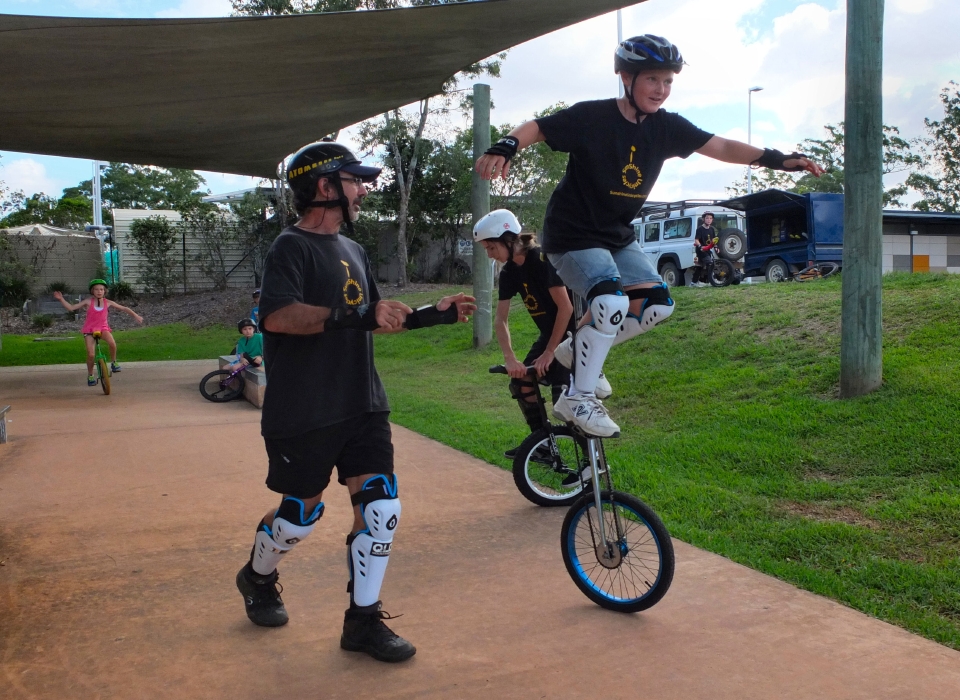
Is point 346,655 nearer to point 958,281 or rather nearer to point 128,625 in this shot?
point 128,625

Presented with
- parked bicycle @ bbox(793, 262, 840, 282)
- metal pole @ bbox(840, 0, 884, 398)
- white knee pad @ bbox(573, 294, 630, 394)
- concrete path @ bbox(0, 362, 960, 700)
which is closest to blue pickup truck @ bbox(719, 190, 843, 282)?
parked bicycle @ bbox(793, 262, 840, 282)

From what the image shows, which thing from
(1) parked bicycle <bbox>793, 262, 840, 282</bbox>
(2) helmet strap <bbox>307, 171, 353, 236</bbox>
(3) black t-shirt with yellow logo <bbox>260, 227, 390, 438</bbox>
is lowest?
(3) black t-shirt with yellow logo <bbox>260, 227, 390, 438</bbox>

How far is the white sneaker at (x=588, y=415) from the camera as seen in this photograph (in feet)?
12.3

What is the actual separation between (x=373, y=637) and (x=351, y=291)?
131 centimetres

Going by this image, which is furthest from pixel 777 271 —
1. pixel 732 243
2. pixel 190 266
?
pixel 190 266

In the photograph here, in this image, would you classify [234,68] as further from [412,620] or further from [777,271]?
[777,271]

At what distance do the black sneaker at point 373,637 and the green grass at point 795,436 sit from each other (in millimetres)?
1955

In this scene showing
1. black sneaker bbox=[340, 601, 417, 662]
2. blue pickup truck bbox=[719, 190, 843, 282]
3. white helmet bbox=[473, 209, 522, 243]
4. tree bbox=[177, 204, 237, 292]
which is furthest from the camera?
tree bbox=[177, 204, 237, 292]

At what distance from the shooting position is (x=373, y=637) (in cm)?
316

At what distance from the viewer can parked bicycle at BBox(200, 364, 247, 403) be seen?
37.6ft

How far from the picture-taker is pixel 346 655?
3219 mm

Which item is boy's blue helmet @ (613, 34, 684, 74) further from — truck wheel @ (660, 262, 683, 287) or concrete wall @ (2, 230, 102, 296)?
concrete wall @ (2, 230, 102, 296)

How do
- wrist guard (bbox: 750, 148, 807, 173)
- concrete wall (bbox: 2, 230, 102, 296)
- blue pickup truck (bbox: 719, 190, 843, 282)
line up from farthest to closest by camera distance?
concrete wall (bbox: 2, 230, 102, 296), blue pickup truck (bbox: 719, 190, 843, 282), wrist guard (bbox: 750, 148, 807, 173)

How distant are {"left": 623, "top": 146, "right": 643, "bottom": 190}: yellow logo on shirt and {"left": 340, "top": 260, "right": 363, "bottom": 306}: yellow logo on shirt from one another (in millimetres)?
1403
